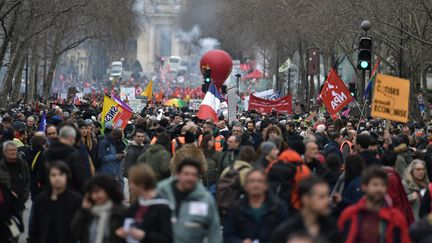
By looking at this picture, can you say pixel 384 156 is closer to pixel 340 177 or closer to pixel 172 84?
pixel 340 177

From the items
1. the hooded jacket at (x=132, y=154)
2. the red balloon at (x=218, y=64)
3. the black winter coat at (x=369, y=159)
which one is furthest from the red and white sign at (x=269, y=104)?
the red balloon at (x=218, y=64)

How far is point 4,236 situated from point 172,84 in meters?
118

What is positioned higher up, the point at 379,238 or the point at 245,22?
the point at 245,22

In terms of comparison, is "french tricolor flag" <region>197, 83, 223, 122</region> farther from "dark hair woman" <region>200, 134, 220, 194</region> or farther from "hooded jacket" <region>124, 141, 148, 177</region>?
"dark hair woman" <region>200, 134, 220, 194</region>

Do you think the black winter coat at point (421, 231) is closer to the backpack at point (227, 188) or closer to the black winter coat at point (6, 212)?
the backpack at point (227, 188)

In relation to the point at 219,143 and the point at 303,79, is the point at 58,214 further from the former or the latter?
the point at 303,79

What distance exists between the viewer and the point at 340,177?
12406 millimetres

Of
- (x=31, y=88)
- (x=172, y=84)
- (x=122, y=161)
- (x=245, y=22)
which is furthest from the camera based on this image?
(x=172, y=84)

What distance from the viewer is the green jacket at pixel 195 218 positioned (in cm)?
960

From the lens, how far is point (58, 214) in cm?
1039

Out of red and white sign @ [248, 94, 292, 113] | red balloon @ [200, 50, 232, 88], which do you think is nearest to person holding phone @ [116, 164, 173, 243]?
red and white sign @ [248, 94, 292, 113]

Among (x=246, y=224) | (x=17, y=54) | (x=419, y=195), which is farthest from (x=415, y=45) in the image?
(x=246, y=224)

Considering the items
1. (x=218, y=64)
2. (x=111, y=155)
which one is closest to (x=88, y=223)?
(x=111, y=155)

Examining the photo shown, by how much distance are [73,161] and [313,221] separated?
13.8 ft
